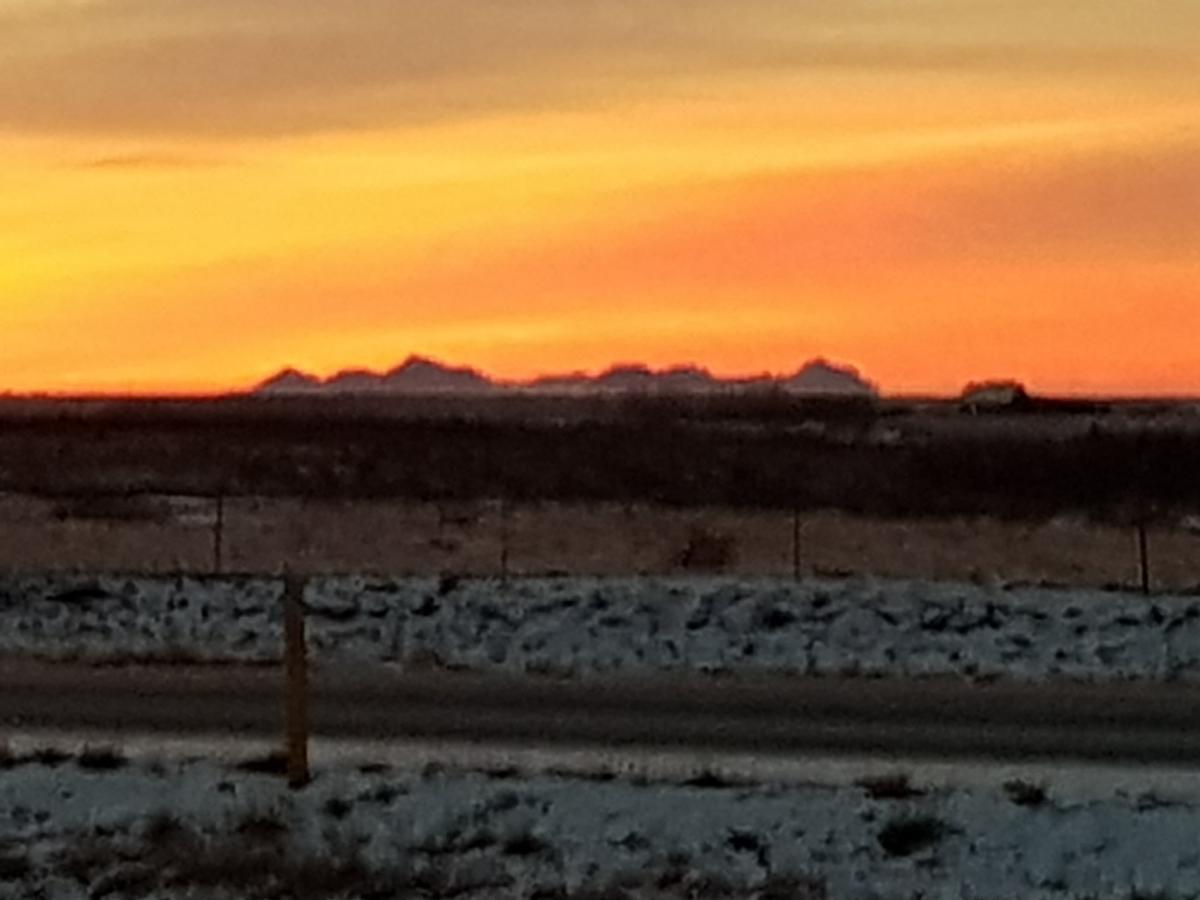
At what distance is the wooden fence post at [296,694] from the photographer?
17094 mm

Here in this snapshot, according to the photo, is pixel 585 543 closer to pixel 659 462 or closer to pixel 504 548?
pixel 504 548

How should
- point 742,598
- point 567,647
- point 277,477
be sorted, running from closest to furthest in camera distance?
point 567,647 → point 742,598 → point 277,477

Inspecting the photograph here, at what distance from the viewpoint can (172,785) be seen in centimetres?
1683

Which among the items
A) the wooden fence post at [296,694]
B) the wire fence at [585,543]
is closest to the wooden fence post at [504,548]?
the wire fence at [585,543]

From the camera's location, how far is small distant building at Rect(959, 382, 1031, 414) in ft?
296

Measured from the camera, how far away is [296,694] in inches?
686

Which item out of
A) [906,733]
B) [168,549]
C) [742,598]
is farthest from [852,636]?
→ [168,549]

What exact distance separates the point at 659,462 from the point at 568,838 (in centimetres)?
4079

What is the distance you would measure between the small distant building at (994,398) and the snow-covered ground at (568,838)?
2855 inches

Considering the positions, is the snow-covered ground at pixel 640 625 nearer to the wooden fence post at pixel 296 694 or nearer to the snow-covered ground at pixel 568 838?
the wooden fence post at pixel 296 694

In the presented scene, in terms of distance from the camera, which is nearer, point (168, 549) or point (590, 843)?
point (590, 843)

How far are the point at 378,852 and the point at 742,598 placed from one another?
47.2 feet

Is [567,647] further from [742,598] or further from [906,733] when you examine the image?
[906,733]

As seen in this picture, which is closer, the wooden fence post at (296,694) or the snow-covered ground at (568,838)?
the snow-covered ground at (568,838)
